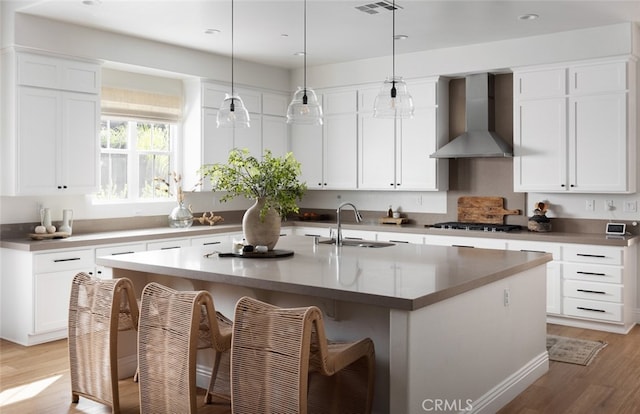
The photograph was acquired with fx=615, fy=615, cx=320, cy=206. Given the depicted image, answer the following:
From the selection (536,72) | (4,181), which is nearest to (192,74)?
(4,181)

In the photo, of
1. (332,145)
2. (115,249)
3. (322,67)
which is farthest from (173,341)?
(322,67)

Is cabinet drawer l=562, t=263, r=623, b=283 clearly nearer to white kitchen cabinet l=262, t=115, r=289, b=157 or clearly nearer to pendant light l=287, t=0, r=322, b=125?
pendant light l=287, t=0, r=322, b=125

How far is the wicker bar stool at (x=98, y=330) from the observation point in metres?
3.45

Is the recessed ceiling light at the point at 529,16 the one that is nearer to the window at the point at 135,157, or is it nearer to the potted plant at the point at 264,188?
the potted plant at the point at 264,188

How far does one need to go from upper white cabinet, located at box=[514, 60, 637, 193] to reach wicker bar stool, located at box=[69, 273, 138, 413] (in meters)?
4.14

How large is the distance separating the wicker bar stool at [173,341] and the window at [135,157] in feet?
11.1

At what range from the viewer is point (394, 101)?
12.6 ft

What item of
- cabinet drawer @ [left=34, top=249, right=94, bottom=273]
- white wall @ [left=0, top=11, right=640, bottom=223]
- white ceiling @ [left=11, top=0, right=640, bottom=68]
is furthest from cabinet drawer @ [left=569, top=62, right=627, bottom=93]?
cabinet drawer @ [left=34, top=249, right=94, bottom=273]

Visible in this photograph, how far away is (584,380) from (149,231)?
4.11m

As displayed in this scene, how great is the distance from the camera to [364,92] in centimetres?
720

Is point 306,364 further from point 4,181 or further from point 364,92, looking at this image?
point 364,92

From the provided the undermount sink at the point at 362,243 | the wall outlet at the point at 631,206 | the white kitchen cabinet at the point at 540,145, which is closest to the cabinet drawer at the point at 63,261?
the undermount sink at the point at 362,243

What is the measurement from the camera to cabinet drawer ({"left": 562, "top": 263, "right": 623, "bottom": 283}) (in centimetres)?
538

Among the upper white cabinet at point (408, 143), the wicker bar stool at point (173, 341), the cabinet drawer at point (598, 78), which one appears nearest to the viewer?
the wicker bar stool at point (173, 341)
